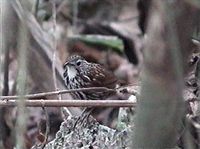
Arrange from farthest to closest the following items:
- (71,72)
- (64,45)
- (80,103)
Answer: (64,45), (71,72), (80,103)

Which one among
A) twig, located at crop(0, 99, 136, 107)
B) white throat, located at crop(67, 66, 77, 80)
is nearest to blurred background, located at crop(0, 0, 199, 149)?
white throat, located at crop(67, 66, 77, 80)

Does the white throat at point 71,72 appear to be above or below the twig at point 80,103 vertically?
above

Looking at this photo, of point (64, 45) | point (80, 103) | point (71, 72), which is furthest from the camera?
point (64, 45)

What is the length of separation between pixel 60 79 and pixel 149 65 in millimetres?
3458

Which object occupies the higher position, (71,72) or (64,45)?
(64,45)

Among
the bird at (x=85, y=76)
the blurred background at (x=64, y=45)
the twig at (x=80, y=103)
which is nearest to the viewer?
the twig at (x=80, y=103)

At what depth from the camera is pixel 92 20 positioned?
8375 millimetres

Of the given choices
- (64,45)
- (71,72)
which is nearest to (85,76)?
(71,72)

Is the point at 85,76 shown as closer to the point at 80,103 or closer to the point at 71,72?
the point at 71,72

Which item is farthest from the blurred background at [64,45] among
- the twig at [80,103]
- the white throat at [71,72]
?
the twig at [80,103]

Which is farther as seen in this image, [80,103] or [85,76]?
[85,76]

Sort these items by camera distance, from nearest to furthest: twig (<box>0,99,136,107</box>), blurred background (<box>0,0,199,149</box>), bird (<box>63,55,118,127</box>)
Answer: twig (<box>0,99,136,107</box>) < bird (<box>63,55,118,127</box>) < blurred background (<box>0,0,199,149</box>)

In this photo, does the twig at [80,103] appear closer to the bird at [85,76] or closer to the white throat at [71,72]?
the bird at [85,76]

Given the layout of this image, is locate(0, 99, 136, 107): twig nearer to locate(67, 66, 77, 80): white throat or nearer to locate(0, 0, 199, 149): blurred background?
locate(0, 0, 199, 149): blurred background
